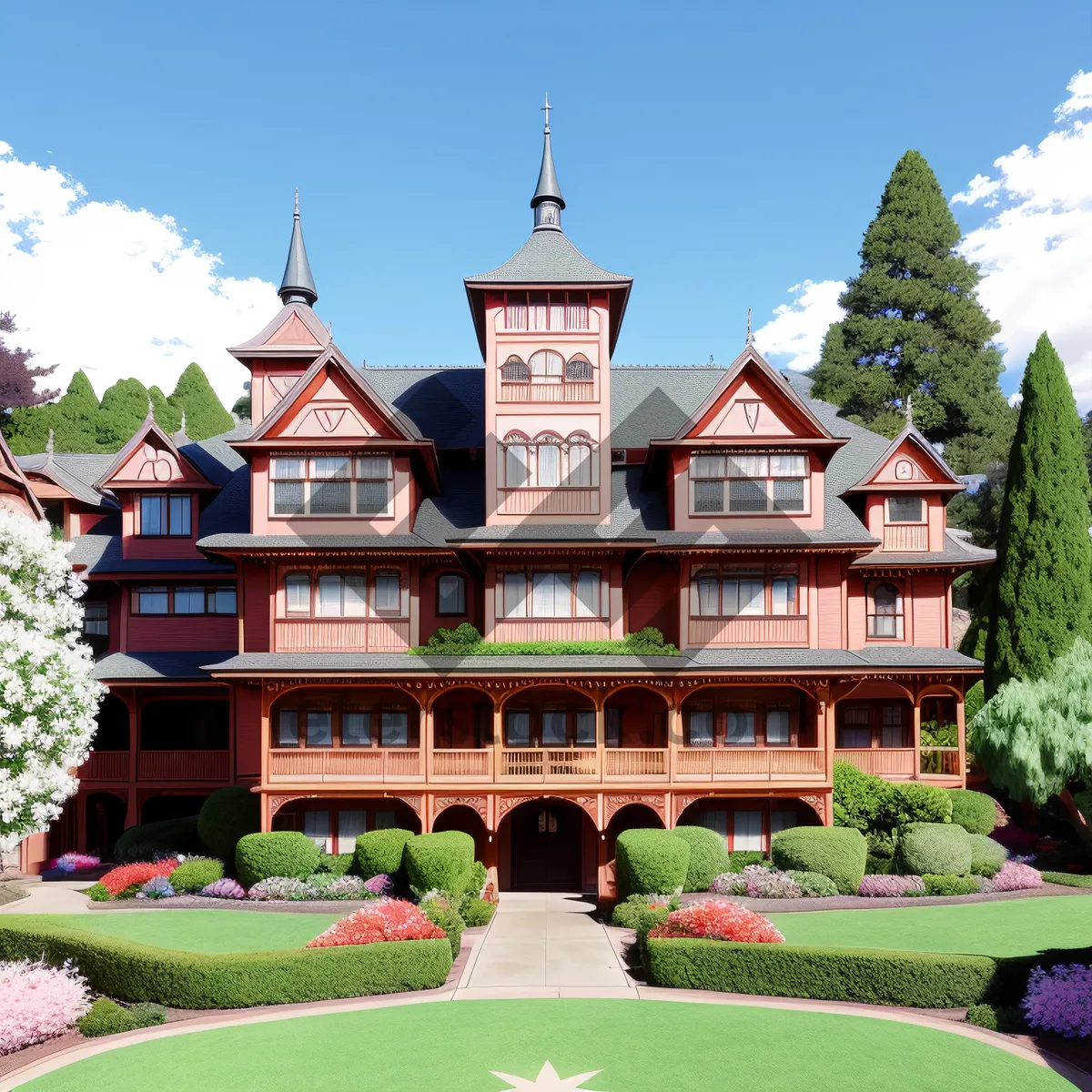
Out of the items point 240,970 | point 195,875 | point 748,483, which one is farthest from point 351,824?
point 748,483

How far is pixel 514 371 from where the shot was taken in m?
28.6

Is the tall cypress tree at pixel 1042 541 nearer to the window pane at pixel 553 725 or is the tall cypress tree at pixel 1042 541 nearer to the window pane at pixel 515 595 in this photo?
the window pane at pixel 553 725

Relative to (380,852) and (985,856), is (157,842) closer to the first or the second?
(380,852)

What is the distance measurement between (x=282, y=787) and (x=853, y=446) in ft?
78.0

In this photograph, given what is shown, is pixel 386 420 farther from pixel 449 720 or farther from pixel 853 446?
pixel 853 446

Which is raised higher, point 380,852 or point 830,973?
point 380,852

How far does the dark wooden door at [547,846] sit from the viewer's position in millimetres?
28250

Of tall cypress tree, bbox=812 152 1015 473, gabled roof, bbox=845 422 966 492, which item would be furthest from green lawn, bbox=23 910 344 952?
tall cypress tree, bbox=812 152 1015 473

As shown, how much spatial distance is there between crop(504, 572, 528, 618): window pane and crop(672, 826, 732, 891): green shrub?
26.1ft

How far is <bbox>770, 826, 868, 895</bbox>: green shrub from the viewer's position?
80.0 feet

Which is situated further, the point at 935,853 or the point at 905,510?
the point at 905,510

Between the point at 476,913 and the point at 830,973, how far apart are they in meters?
9.44

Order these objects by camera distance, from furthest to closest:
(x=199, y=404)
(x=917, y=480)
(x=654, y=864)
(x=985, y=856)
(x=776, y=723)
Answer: (x=199, y=404)
(x=917, y=480)
(x=776, y=723)
(x=985, y=856)
(x=654, y=864)

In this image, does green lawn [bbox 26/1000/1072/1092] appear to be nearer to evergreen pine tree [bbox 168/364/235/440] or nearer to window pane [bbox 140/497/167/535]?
window pane [bbox 140/497/167/535]
